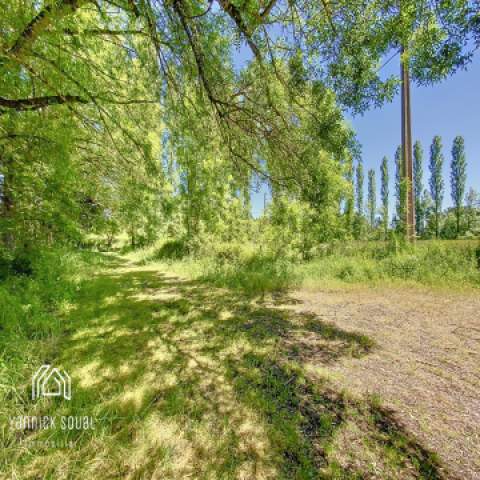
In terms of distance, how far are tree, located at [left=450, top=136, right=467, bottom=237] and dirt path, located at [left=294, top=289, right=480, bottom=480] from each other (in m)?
32.0

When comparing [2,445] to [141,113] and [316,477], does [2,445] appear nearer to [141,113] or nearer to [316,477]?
[316,477]

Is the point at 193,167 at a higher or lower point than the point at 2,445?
higher

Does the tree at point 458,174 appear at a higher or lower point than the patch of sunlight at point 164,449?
higher

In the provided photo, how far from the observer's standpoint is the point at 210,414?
5.65 feet

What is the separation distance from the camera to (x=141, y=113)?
424 cm

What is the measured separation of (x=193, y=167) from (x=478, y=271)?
9.92 meters

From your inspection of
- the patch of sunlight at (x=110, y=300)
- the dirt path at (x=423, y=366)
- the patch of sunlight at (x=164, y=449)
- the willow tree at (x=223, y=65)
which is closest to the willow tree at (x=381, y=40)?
the willow tree at (x=223, y=65)

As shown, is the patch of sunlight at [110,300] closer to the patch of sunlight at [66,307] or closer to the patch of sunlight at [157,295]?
the patch of sunlight at [157,295]

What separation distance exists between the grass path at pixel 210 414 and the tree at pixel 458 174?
116 feet

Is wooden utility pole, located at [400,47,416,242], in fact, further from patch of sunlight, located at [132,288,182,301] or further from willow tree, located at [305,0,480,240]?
A: patch of sunlight, located at [132,288,182,301]

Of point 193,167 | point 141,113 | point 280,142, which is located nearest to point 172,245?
point 193,167

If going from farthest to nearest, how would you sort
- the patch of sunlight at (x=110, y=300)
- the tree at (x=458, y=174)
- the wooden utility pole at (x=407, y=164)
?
the tree at (x=458, y=174), the wooden utility pole at (x=407, y=164), the patch of sunlight at (x=110, y=300)

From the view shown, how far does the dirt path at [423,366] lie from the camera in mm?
1531

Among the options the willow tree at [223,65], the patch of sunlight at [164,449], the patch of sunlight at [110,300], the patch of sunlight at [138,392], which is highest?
the willow tree at [223,65]
